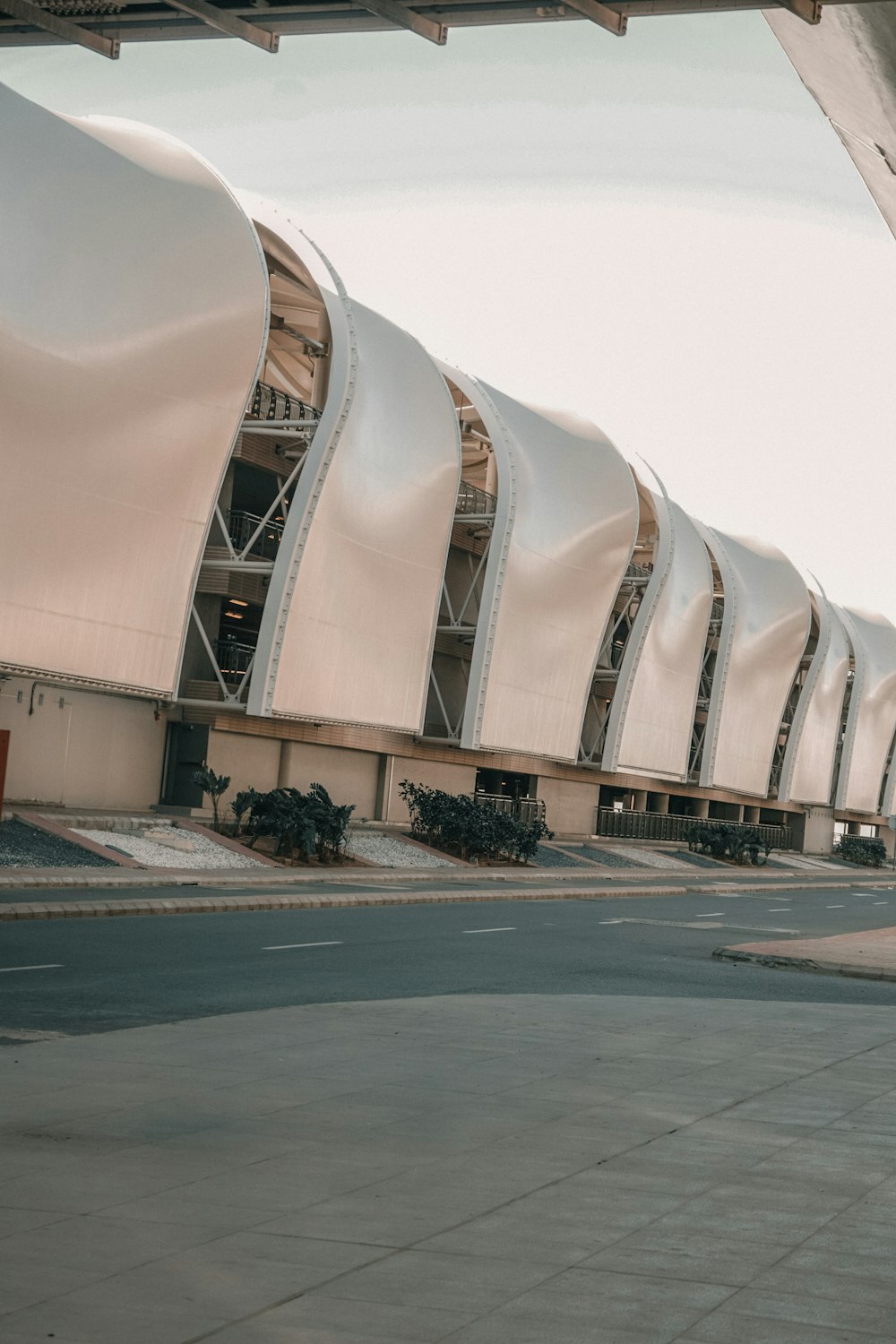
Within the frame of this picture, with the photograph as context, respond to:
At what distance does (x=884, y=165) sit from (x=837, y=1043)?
7404mm

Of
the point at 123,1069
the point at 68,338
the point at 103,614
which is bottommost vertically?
the point at 123,1069

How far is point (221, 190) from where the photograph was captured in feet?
114

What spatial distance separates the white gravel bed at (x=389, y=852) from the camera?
128 feet

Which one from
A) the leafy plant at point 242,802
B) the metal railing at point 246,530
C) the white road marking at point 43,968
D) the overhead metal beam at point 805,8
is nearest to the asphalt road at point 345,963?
the white road marking at point 43,968

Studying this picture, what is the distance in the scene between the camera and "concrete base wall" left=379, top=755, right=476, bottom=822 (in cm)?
4725

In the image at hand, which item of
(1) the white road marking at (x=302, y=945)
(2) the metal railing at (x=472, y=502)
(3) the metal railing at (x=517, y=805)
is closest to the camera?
(1) the white road marking at (x=302, y=945)

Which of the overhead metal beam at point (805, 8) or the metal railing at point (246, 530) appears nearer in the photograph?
the overhead metal beam at point (805, 8)

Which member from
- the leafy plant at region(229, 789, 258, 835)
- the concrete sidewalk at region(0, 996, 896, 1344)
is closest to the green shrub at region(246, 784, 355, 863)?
the leafy plant at region(229, 789, 258, 835)

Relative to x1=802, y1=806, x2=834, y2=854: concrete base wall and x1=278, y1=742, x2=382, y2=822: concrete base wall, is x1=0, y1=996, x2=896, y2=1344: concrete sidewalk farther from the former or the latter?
x1=802, y1=806, x2=834, y2=854: concrete base wall

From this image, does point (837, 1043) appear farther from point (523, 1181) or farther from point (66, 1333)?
point (66, 1333)

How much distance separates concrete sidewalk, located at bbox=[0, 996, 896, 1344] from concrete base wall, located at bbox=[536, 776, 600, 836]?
47.5m

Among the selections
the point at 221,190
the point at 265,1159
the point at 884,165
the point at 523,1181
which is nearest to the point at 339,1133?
the point at 265,1159

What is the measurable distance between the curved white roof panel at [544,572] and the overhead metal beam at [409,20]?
38.6m

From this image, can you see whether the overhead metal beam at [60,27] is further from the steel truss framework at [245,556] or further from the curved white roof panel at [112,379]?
the steel truss framework at [245,556]
